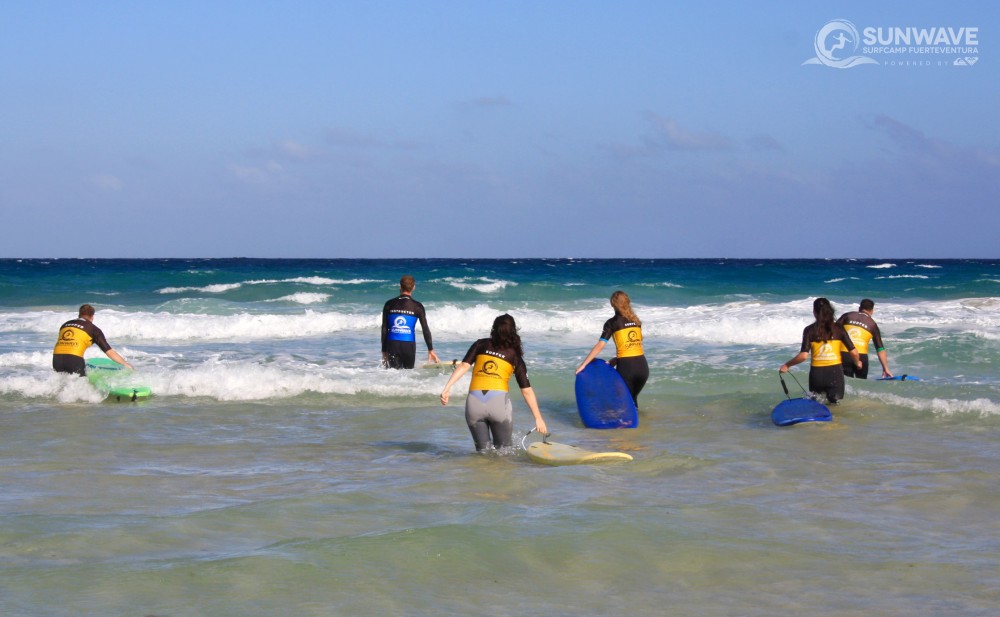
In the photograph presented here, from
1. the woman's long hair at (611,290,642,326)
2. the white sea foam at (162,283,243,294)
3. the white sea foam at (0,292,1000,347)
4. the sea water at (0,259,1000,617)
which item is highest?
the woman's long hair at (611,290,642,326)

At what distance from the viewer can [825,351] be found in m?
10.1

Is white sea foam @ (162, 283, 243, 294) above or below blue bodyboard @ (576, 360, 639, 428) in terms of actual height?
above

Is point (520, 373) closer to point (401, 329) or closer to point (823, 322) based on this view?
point (823, 322)

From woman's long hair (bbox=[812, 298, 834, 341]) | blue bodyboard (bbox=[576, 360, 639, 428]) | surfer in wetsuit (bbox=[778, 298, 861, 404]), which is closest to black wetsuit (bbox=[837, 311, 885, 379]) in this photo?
surfer in wetsuit (bbox=[778, 298, 861, 404])

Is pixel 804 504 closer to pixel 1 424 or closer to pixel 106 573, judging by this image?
pixel 106 573

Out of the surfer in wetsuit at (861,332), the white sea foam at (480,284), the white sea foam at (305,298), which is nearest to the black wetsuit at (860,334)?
the surfer in wetsuit at (861,332)

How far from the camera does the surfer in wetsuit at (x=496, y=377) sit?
25.3ft

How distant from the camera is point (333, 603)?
4652 mm

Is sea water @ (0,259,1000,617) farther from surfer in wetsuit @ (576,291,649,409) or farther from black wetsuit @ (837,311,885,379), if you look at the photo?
surfer in wetsuit @ (576,291,649,409)

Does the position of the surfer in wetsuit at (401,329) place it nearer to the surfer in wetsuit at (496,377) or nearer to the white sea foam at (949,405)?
the surfer in wetsuit at (496,377)

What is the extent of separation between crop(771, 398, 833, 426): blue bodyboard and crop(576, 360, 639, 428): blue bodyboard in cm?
148

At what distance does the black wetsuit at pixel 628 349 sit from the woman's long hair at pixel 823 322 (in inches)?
73.5

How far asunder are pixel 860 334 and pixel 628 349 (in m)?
3.35

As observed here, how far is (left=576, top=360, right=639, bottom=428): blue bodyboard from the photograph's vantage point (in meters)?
9.98
